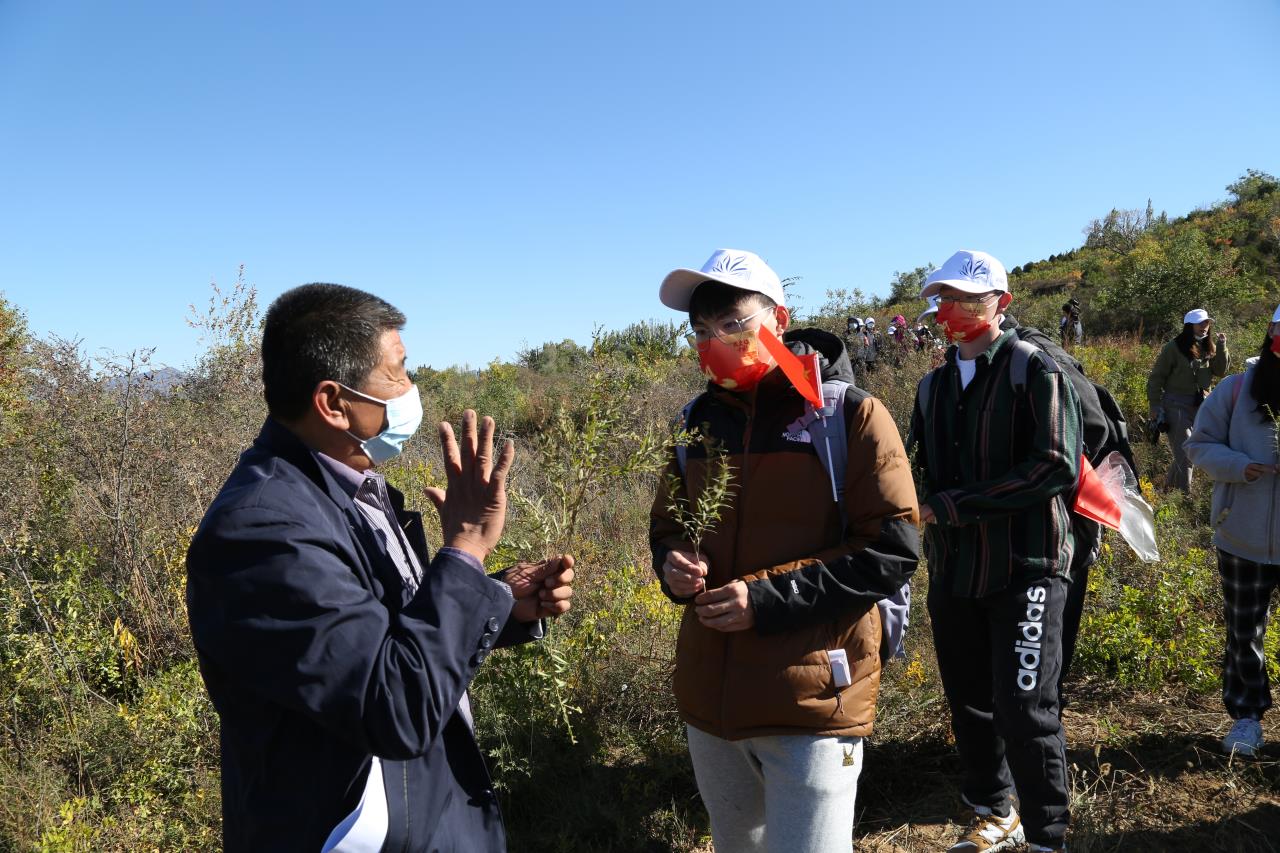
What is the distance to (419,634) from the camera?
1379 mm

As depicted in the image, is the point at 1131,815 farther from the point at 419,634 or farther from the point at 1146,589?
the point at 419,634

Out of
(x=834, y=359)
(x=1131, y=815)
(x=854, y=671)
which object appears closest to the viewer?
(x=854, y=671)

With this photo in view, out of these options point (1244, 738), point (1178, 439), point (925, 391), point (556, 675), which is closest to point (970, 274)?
point (925, 391)

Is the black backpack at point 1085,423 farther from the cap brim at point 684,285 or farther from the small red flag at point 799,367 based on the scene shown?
the cap brim at point 684,285

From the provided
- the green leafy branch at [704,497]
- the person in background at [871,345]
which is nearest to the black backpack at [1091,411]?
the green leafy branch at [704,497]

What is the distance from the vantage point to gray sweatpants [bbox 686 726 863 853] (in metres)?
2.01

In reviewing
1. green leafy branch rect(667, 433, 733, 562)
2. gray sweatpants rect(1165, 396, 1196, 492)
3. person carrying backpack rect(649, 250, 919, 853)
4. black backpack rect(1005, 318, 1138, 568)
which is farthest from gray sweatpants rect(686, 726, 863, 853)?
gray sweatpants rect(1165, 396, 1196, 492)

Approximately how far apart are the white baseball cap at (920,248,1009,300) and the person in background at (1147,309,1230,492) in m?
6.66

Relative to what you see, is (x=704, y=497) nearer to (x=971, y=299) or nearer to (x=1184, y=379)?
(x=971, y=299)

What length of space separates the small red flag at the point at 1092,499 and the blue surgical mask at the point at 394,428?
2.50m

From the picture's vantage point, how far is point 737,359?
87.4 inches

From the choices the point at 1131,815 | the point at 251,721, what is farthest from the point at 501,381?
the point at 251,721

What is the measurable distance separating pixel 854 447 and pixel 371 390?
127 cm

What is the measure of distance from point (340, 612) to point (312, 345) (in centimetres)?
53
